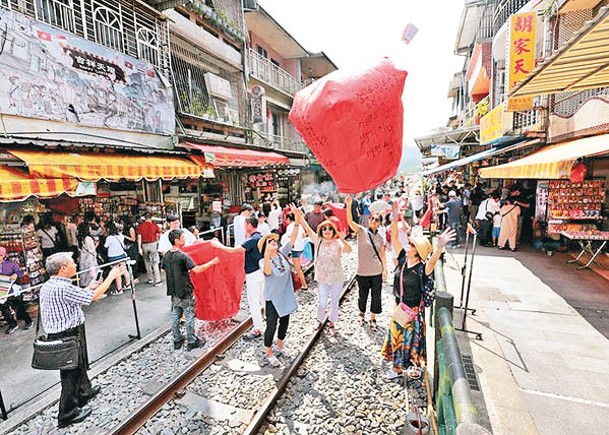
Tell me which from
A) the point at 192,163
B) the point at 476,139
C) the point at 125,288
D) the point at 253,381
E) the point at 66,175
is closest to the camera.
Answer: the point at 253,381

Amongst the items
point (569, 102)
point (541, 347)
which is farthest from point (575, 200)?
point (541, 347)

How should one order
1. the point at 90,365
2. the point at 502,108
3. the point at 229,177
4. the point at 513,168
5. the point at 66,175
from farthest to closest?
1. the point at 229,177
2. the point at 502,108
3. the point at 513,168
4. the point at 66,175
5. the point at 90,365

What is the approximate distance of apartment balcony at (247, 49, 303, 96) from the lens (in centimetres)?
1624

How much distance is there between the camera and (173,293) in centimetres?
498

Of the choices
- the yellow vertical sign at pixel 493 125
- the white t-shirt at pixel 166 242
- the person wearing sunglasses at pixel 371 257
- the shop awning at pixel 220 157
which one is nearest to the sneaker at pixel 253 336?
the person wearing sunglasses at pixel 371 257

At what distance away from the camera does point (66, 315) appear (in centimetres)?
360

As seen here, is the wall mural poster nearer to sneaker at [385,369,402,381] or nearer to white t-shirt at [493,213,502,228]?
sneaker at [385,369,402,381]

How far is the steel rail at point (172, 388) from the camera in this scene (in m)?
3.49

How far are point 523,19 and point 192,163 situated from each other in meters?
10.5

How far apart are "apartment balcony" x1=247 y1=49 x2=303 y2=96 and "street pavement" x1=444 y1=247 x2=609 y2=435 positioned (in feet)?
46.0

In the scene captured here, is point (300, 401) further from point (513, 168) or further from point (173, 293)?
point (513, 168)

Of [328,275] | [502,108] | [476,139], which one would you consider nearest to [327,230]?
[328,275]

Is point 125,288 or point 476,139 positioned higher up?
point 476,139

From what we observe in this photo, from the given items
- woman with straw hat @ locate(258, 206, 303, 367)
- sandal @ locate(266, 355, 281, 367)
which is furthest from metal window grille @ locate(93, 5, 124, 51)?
sandal @ locate(266, 355, 281, 367)
